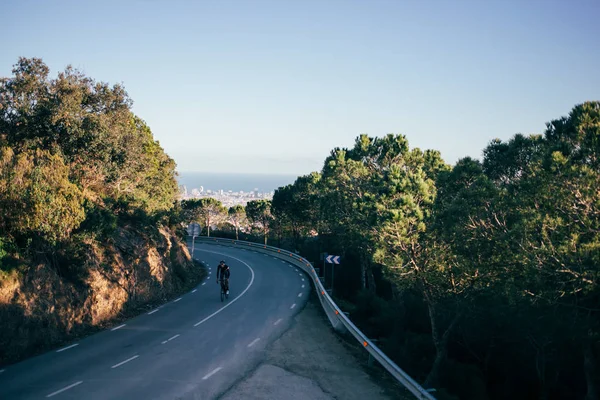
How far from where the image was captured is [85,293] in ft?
51.1

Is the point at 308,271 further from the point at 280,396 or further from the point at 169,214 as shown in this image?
the point at 280,396

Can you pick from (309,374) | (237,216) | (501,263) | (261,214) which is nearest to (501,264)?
(501,263)

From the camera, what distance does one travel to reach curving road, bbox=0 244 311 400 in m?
10.1

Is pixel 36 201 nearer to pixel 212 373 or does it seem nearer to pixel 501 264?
pixel 212 373

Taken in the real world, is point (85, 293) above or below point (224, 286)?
above

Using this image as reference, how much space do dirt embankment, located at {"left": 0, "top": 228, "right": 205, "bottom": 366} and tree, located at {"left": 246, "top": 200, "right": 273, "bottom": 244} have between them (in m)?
32.1

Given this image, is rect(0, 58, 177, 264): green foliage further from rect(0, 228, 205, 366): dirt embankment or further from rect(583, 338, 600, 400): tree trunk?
rect(583, 338, 600, 400): tree trunk

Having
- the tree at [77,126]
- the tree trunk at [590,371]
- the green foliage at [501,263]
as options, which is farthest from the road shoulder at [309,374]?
the tree at [77,126]

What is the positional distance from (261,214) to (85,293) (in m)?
40.2

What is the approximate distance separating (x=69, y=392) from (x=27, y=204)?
21.9 ft

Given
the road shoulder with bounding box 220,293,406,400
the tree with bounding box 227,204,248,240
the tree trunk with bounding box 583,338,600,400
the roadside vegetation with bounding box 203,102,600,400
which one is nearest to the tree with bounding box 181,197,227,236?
the tree with bounding box 227,204,248,240

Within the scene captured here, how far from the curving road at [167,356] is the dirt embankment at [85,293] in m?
0.74

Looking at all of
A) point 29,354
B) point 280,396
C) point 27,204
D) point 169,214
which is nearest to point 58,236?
point 27,204

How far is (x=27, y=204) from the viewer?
1334 centimetres
